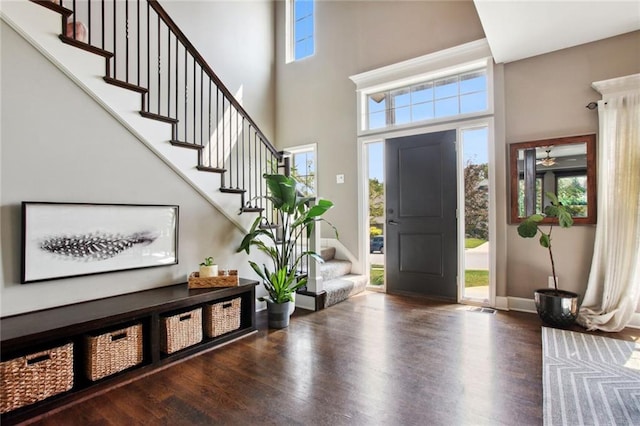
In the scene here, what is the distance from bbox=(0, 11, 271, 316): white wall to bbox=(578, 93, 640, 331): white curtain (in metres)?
4.12

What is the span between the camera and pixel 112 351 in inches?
83.9

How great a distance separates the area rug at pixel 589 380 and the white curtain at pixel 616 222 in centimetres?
41

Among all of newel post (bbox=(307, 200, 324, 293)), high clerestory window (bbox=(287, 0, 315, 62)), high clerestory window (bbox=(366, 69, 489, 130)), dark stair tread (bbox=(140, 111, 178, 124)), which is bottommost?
newel post (bbox=(307, 200, 324, 293))

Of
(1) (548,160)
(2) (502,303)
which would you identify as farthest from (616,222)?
(2) (502,303)

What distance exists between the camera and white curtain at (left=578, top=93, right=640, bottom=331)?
305 centimetres

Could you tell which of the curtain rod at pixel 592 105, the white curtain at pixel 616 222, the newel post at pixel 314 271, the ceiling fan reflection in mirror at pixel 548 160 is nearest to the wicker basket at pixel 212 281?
the newel post at pixel 314 271

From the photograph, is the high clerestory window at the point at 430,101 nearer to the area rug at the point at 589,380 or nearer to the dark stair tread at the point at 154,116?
the area rug at the point at 589,380

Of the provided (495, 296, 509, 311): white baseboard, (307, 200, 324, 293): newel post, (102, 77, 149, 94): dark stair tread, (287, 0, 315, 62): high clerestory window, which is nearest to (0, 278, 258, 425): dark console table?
(307, 200, 324, 293): newel post

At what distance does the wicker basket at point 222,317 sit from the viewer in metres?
2.76

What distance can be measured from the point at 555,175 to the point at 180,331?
4.06 metres

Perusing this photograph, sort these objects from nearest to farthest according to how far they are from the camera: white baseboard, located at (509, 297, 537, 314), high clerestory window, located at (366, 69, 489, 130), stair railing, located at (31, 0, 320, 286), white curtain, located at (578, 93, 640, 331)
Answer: stair railing, located at (31, 0, 320, 286) < white curtain, located at (578, 93, 640, 331) < white baseboard, located at (509, 297, 537, 314) < high clerestory window, located at (366, 69, 489, 130)

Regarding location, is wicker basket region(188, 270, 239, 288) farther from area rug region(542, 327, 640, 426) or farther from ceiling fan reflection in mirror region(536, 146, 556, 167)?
ceiling fan reflection in mirror region(536, 146, 556, 167)

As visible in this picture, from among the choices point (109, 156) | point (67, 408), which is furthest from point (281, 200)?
point (67, 408)

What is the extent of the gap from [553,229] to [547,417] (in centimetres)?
241
